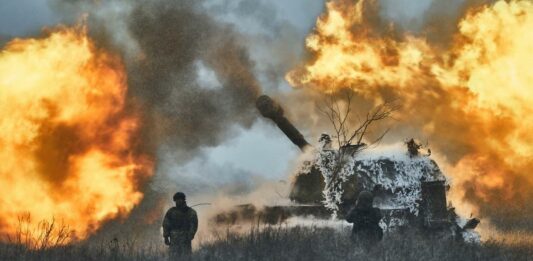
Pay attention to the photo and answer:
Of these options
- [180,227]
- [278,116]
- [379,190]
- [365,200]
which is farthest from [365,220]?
[278,116]

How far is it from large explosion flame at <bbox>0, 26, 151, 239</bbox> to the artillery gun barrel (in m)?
3.81

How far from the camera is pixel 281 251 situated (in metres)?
11.3

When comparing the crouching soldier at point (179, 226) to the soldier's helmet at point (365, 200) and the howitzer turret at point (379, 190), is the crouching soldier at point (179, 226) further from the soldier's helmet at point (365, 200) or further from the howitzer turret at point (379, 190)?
the howitzer turret at point (379, 190)

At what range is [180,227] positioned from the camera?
37.7ft

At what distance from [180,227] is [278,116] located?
23.4ft

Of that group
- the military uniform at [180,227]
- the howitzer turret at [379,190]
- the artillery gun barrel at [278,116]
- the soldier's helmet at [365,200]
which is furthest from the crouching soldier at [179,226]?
the artillery gun barrel at [278,116]

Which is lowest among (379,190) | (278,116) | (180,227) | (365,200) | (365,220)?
(365,220)

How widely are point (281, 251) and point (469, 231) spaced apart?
6505 millimetres

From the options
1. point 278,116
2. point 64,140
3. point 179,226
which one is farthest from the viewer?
point 278,116

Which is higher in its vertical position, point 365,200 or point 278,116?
point 278,116

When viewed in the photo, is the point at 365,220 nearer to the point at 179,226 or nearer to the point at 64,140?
the point at 179,226

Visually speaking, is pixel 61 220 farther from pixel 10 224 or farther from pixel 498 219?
pixel 498 219

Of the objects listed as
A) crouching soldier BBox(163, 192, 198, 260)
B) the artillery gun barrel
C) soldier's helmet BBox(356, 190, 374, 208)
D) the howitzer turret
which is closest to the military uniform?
crouching soldier BBox(163, 192, 198, 260)

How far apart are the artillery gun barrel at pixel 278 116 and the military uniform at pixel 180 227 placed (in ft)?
22.2
